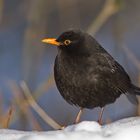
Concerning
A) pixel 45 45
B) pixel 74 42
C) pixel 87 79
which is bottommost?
pixel 45 45

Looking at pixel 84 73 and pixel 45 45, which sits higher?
pixel 84 73

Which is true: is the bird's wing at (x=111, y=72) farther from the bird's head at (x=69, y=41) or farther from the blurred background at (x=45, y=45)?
the blurred background at (x=45, y=45)

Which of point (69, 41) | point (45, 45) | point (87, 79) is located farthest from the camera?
point (45, 45)

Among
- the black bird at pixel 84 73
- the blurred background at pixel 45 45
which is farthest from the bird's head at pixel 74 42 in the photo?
the blurred background at pixel 45 45

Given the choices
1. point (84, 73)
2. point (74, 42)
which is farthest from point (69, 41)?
point (84, 73)

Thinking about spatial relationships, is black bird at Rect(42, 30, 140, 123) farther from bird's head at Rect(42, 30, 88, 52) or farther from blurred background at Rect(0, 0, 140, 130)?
blurred background at Rect(0, 0, 140, 130)

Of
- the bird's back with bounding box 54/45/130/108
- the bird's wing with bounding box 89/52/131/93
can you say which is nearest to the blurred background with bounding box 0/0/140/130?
the bird's wing with bounding box 89/52/131/93

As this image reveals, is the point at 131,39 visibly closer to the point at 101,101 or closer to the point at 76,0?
the point at 76,0

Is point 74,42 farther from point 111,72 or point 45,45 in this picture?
point 45,45

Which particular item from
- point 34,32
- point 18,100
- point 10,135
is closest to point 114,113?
point 18,100
